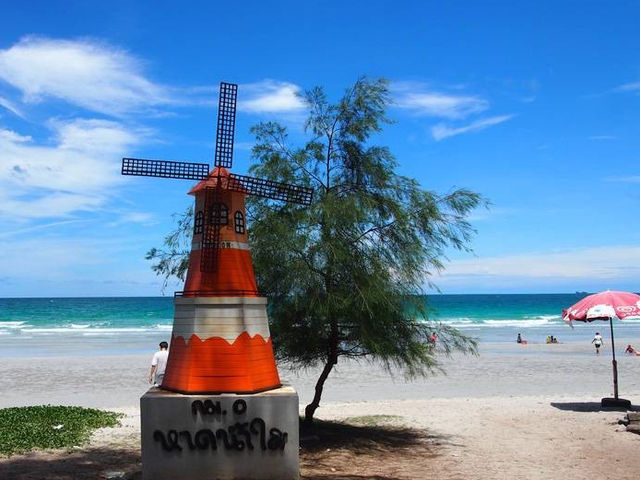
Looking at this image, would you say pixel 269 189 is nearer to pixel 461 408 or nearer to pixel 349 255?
pixel 349 255

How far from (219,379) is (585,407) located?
11925 millimetres

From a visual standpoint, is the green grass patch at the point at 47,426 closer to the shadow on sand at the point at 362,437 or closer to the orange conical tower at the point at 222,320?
the orange conical tower at the point at 222,320

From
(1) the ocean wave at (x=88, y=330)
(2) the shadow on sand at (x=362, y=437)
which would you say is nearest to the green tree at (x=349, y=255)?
(2) the shadow on sand at (x=362, y=437)

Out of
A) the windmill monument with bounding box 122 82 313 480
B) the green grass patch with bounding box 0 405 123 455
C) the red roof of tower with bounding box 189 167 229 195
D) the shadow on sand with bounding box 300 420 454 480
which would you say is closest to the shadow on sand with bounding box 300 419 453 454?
the shadow on sand with bounding box 300 420 454 480

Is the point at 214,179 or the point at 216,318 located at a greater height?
the point at 214,179

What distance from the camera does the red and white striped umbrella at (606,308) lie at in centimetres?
1620

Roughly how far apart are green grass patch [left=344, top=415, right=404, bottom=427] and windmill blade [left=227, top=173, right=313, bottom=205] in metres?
6.28

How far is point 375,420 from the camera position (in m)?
16.6

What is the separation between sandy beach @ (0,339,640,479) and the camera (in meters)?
11.9

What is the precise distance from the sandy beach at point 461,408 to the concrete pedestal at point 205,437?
65.2 inches

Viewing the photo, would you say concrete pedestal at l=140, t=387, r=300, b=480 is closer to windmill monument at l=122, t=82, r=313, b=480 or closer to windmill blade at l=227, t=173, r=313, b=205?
windmill monument at l=122, t=82, r=313, b=480

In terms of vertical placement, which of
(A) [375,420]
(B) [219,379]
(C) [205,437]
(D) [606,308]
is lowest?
(A) [375,420]

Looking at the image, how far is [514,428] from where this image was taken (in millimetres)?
15445

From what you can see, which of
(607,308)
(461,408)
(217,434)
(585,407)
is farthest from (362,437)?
(585,407)
